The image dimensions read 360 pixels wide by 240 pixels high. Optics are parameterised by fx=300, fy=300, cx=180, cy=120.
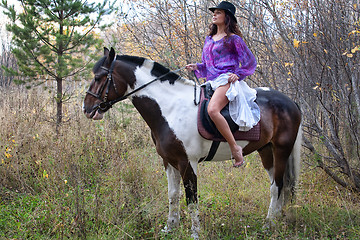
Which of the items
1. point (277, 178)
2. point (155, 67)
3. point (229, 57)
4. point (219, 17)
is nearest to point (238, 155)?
point (277, 178)

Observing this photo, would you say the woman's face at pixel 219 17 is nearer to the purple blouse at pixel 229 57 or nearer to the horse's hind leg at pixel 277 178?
the purple blouse at pixel 229 57

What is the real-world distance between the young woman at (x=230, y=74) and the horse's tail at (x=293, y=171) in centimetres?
86

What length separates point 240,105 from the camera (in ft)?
10.4

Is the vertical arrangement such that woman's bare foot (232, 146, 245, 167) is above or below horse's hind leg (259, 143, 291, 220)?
above

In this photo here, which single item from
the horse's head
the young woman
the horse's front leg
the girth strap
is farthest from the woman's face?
the horse's front leg

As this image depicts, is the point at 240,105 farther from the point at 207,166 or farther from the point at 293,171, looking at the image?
the point at 207,166

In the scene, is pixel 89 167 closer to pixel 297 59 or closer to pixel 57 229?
pixel 57 229

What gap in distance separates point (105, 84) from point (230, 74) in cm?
131

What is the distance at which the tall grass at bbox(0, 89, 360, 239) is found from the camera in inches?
128

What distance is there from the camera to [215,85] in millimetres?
3223

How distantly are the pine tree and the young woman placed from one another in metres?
3.81

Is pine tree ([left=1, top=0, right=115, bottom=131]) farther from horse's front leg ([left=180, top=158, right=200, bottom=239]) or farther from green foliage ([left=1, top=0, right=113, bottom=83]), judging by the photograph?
horse's front leg ([left=180, top=158, right=200, bottom=239])

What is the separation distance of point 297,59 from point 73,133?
165 inches

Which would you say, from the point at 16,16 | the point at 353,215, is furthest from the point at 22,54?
the point at 353,215
